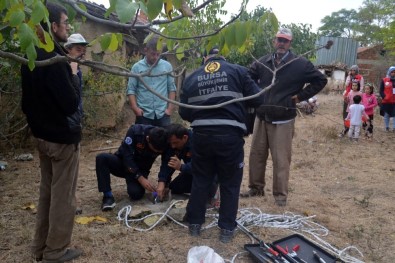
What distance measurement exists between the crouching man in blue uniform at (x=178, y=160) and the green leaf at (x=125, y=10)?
2.50 metres

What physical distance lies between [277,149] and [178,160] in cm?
118

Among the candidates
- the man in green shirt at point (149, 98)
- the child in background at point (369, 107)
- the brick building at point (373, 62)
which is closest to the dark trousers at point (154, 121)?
the man in green shirt at point (149, 98)

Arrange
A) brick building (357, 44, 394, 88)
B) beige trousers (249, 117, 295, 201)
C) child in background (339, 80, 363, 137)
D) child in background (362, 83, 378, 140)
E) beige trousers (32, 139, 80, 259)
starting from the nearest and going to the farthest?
beige trousers (32, 139, 80, 259)
beige trousers (249, 117, 295, 201)
child in background (339, 80, 363, 137)
child in background (362, 83, 378, 140)
brick building (357, 44, 394, 88)

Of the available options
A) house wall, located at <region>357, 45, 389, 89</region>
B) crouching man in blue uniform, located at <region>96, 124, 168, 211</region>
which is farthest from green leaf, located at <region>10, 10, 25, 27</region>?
house wall, located at <region>357, 45, 389, 89</region>

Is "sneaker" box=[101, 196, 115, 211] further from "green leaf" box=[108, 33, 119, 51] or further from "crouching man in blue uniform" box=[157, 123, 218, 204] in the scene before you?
"green leaf" box=[108, 33, 119, 51]

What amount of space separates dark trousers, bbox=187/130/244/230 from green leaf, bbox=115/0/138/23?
2115 millimetres

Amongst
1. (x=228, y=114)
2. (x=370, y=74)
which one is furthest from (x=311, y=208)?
(x=370, y=74)

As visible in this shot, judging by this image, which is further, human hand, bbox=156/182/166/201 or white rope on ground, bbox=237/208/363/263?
human hand, bbox=156/182/166/201

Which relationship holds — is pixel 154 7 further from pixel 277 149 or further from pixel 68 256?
pixel 277 149

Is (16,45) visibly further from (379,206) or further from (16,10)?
(379,206)

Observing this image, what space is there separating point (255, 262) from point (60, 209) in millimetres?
1596

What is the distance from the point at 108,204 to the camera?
4148mm

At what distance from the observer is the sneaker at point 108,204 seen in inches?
162

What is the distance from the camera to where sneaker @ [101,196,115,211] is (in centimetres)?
412
